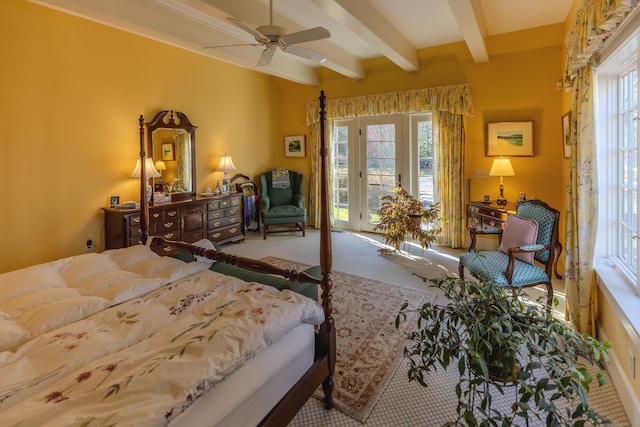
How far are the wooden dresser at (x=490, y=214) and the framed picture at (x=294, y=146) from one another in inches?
135

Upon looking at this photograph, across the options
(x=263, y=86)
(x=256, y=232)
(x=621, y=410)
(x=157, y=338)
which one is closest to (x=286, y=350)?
(x=157, y=338)

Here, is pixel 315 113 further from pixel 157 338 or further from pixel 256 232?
pixel 157 338

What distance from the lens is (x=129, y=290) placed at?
1.89m

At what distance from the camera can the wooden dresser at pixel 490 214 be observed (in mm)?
3939

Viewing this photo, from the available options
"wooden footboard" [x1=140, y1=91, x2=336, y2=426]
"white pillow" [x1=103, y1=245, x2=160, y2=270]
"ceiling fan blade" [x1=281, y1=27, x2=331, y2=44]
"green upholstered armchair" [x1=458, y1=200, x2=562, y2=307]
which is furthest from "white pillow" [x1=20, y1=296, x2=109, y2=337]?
"green upholstered armchair" [x1=458, y1=200, x2=562, y2=307]

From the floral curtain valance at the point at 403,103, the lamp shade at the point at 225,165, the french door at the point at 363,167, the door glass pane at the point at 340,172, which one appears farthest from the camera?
the door glass pane at the point at 340,172

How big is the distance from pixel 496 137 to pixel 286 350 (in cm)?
440

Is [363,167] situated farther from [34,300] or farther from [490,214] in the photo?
[34,300]

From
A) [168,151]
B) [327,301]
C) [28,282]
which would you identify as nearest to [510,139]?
[327,301]

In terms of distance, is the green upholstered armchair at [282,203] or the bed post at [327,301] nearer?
the bed post at [327,301]

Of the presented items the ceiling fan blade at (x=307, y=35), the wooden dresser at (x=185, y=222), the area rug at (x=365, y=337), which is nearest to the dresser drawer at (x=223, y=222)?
the wooden dresser at (x=185, y=222)

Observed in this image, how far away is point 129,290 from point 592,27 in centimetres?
326

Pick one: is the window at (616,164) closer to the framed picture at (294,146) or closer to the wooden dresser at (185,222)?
the wooden dresser at (185,222)

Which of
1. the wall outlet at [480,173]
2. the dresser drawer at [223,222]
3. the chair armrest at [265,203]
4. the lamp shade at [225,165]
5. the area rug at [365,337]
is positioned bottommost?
the area rug at [365,337]
